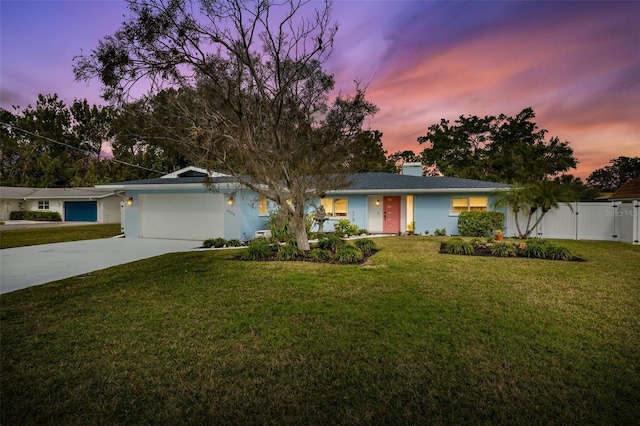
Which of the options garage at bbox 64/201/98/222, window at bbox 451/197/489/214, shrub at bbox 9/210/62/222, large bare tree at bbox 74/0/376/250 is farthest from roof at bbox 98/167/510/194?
shrub at bbox 9/210/62/222

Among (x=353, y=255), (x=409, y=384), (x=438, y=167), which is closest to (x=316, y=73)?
(x=353, y=255)

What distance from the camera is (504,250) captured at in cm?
987

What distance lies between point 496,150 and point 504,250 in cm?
2369

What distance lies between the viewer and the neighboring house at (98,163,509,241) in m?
14.1

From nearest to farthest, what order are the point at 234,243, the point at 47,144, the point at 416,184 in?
the point at 234,243, the point at 416,184, the point at 47,144

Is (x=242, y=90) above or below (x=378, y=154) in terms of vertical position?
below

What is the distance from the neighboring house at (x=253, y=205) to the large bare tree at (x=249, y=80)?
13.4 feet

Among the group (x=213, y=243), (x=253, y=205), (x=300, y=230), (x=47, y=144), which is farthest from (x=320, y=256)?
(x=47, y=144)

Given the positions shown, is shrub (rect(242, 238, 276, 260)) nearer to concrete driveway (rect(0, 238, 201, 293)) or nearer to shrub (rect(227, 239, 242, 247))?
shrub (rect(227, 239, 242, 247))

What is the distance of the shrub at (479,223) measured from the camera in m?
14.6

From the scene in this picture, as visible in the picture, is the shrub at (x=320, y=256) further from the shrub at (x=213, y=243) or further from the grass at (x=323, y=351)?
the shrub at (x=213, y=243)

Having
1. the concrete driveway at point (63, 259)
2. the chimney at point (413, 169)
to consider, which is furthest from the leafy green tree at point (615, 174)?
the concrete driveway at point (63, 259)

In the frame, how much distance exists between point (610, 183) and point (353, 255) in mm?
48676

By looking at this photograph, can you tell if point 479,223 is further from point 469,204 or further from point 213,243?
point 213,243
